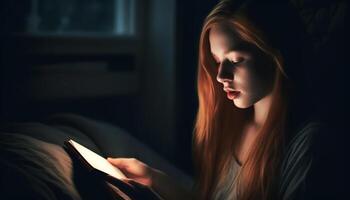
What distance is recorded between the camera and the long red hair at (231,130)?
87cm

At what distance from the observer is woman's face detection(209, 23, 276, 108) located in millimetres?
886

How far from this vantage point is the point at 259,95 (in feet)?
2.97

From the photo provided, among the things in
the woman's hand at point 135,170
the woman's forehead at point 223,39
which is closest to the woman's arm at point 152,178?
the woman's hand at point 135,170

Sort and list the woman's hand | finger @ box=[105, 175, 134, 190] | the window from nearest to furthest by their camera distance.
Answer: finger @ box=[105, 175, 134, 190] < the woman's hand < the window

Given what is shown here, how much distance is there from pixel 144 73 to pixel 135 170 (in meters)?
0.57

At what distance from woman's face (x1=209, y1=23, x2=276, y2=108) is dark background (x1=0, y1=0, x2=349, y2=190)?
8 centimetres

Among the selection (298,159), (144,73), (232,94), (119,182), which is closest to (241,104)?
(232,94)

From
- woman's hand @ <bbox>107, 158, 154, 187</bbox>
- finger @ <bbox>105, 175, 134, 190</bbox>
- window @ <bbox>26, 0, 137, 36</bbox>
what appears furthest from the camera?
window @ <bbox>26, 0, 137, 36</bbox>

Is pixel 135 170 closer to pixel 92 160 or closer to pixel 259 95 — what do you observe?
pixel 92 160

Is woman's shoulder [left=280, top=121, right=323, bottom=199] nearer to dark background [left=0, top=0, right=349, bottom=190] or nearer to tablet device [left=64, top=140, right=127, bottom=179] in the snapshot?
dark background [left=0, top=0, right=349, bottom=190]

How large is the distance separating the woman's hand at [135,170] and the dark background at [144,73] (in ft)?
0.61

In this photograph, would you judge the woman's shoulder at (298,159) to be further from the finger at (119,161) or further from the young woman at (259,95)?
the finger at (119,161)

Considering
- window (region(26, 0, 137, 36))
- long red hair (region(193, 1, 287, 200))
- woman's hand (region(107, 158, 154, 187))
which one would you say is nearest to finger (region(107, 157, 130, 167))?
woman's hand (region(107, 158, 154, 187))

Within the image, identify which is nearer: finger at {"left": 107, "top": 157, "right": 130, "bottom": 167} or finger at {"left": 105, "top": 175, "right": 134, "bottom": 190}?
finger at {"left": 105, "top": 175, "right": 134, "bottom": 190}
